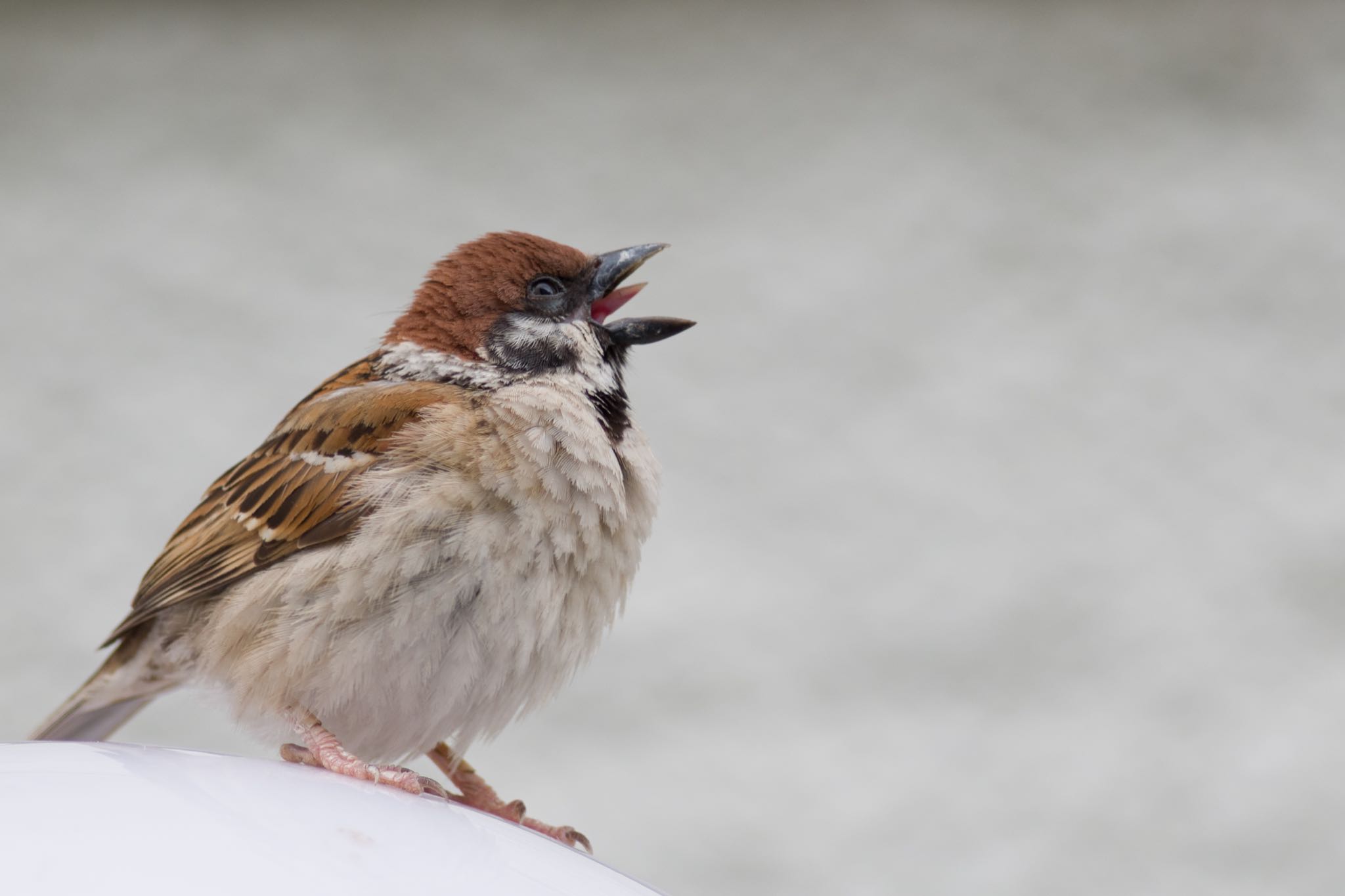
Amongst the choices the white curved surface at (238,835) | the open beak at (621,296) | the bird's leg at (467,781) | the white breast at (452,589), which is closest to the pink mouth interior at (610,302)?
the open beak at (621,296)

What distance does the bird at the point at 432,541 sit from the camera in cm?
83

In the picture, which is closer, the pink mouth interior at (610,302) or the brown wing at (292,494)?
the brown wing at (292,494)

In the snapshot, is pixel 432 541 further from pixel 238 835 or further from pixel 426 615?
pixel 238 835

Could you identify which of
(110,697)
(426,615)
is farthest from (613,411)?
(110,697)

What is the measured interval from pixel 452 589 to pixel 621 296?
0.98 feet

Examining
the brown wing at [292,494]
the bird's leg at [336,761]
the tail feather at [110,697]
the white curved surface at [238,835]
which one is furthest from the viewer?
the tail feather at [110,697]

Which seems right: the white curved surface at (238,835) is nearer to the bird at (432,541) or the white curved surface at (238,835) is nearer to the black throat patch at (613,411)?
the bird at (432,541)

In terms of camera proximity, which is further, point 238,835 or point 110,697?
point 110,697

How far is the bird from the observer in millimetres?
831

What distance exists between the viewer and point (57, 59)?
2.33 m

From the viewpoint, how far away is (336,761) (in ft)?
2.63

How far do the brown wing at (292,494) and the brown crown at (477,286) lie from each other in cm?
5

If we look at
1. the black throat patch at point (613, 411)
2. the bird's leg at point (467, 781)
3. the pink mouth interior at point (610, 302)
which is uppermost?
the pink mouth interior at point (610, 302)

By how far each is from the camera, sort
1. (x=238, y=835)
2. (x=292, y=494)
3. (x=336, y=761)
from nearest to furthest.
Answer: (x=238, y=835) < (x=336, y=761) < (x=292, y=494)
